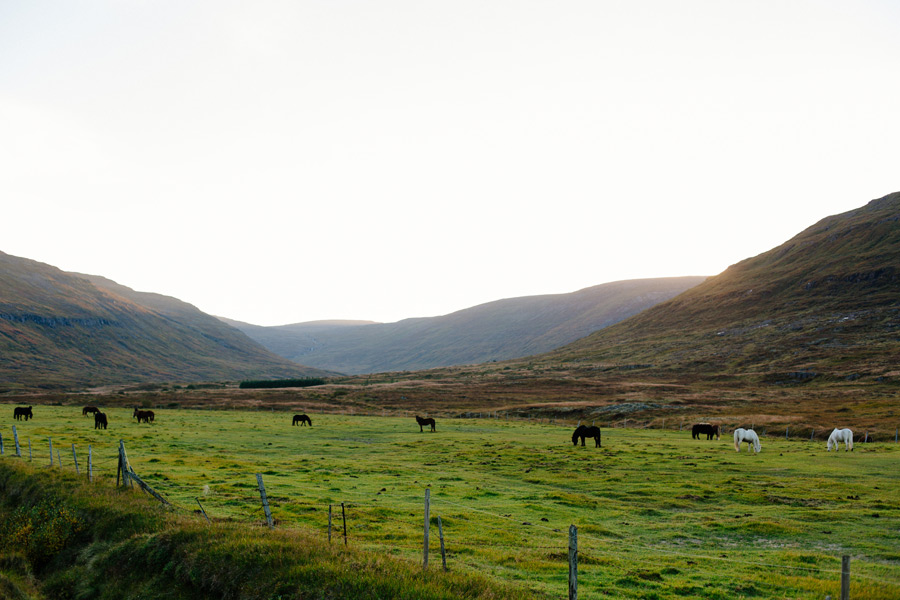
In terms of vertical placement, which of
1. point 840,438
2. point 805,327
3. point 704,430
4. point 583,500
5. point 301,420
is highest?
point 805,327

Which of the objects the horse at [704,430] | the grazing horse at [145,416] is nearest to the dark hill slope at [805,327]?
the horse at [704,430]

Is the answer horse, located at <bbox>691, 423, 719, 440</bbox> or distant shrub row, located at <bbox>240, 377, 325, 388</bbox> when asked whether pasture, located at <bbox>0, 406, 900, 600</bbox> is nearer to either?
horse, located at <bbox>691, 423, 719, 440</bbox>

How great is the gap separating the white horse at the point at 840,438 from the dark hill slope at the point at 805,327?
69900 mm

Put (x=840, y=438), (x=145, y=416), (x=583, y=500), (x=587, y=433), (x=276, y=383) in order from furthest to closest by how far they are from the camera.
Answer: (x=276, y=383) < (x=145, y=416) < (x=587, y=433) < (x=840, y=438) < (x=583, y=500)

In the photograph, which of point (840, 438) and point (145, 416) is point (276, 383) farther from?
point (840, 438)

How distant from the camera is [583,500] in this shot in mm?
25453

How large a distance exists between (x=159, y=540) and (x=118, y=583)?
175cm

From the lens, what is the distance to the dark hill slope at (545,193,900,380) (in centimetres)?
12024

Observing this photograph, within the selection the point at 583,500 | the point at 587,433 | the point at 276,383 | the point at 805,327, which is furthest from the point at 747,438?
the point at 276,383

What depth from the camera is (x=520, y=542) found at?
18.2m

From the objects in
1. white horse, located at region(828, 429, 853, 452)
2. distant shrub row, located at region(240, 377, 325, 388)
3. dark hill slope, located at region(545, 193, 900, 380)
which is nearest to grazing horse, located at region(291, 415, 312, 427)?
white horse, located at region(828, 429, 853, 452)

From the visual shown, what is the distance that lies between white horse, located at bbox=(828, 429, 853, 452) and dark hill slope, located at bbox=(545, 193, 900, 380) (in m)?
69.9

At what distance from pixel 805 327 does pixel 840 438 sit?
122 metres

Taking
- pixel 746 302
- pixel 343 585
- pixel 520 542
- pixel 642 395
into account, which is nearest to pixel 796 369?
pixel 642 395
